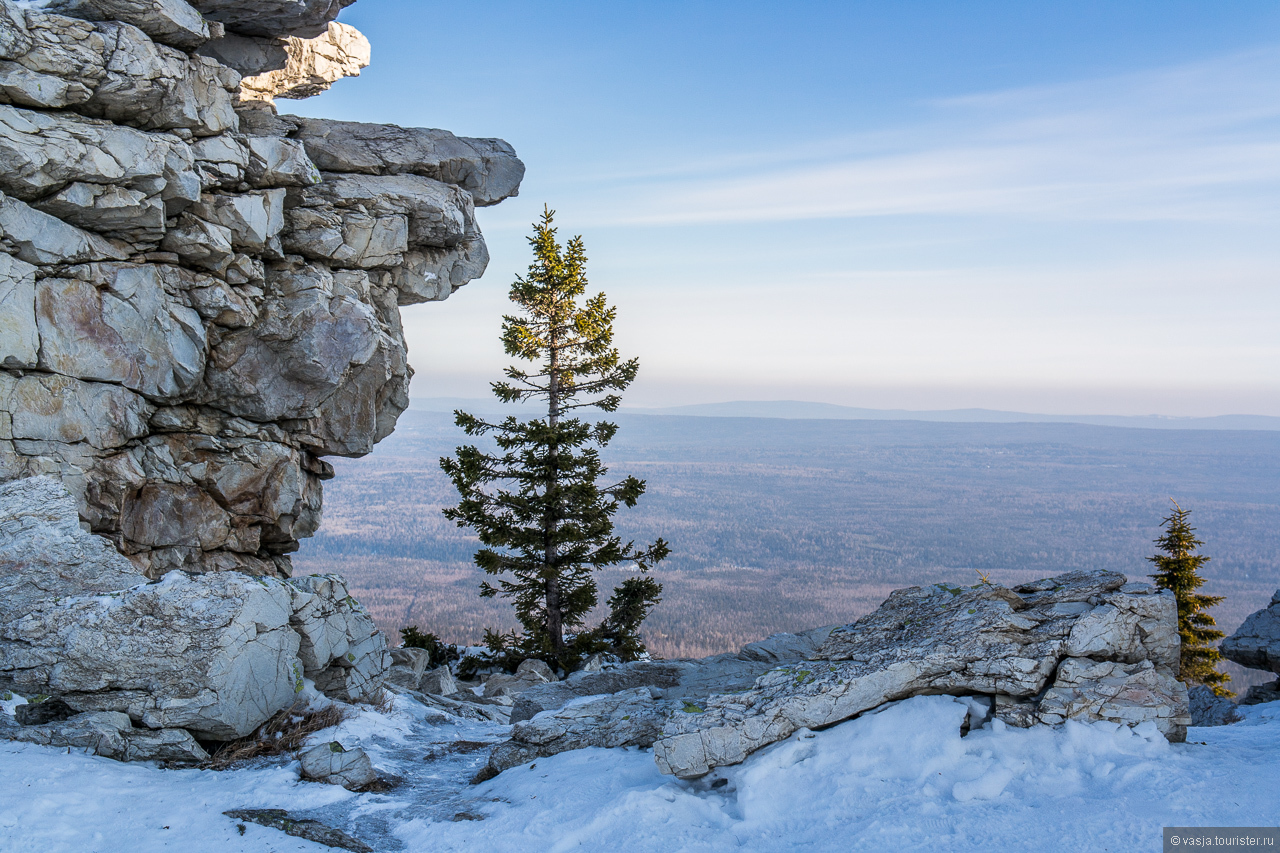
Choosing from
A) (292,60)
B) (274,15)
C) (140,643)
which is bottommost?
(140,643)

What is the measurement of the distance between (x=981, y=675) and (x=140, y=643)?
1167 centimetres

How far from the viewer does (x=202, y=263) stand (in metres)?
18.3

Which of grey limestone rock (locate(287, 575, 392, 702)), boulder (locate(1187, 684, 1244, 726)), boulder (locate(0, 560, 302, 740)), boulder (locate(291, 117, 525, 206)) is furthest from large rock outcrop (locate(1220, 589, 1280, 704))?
boulder (locate(291, 117, 525, 206))

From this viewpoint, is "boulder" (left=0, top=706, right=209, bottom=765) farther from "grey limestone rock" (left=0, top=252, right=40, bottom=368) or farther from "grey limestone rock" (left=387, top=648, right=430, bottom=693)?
"grey limestone rock" (left=0, top=252, right=40, bottom=368)

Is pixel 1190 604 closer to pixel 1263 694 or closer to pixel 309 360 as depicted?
pixel 1263 694

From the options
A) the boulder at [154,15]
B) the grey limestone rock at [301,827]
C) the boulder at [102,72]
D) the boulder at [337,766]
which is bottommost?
the boulder at [337,766]

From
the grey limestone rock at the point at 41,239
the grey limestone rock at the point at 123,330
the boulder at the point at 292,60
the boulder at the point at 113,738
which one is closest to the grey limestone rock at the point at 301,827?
the boulder at the point at 113,738

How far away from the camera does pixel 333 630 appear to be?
13.5 m

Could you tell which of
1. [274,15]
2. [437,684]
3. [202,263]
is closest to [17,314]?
[202,263]

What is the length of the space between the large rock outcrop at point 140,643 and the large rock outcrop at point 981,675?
165 inches

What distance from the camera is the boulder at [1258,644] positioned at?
14.6m

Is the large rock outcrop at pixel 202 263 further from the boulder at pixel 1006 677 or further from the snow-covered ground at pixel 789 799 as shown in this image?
the boulder at pixel 1006 677

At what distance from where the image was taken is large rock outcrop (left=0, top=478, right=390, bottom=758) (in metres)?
10.3

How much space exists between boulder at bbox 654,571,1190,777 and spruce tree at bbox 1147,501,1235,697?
20675 mm
